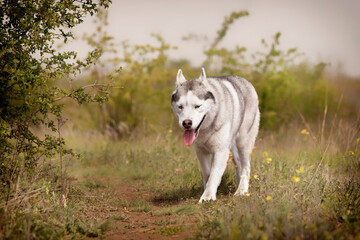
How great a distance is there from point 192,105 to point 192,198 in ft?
4.67

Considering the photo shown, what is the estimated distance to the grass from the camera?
397 cm

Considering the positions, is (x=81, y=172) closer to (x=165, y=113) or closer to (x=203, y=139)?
(x=203, y=139)

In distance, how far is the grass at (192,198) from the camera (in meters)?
3.97

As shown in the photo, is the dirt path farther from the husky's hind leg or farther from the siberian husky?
the husky's hind leg

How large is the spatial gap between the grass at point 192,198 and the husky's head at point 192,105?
1.01 meters

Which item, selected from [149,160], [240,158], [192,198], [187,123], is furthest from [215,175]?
[149,160]

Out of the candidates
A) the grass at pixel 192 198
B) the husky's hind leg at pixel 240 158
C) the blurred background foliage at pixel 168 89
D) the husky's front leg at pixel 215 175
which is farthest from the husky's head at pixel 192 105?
the blurred background foliage at pixel 168 89

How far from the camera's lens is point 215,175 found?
19.3ft

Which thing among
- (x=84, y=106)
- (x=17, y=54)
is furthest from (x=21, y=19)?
(x=84, y=106)

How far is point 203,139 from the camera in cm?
597

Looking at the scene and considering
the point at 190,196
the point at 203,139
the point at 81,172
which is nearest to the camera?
the point at 203,139

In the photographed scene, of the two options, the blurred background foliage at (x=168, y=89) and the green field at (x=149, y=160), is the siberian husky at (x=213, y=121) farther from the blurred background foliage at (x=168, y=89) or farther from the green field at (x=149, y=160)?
the blurred background foliage at (x=168, y=89)

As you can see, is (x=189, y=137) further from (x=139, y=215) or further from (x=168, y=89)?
(x=168, y=89)

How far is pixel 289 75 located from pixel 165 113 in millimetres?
3835
